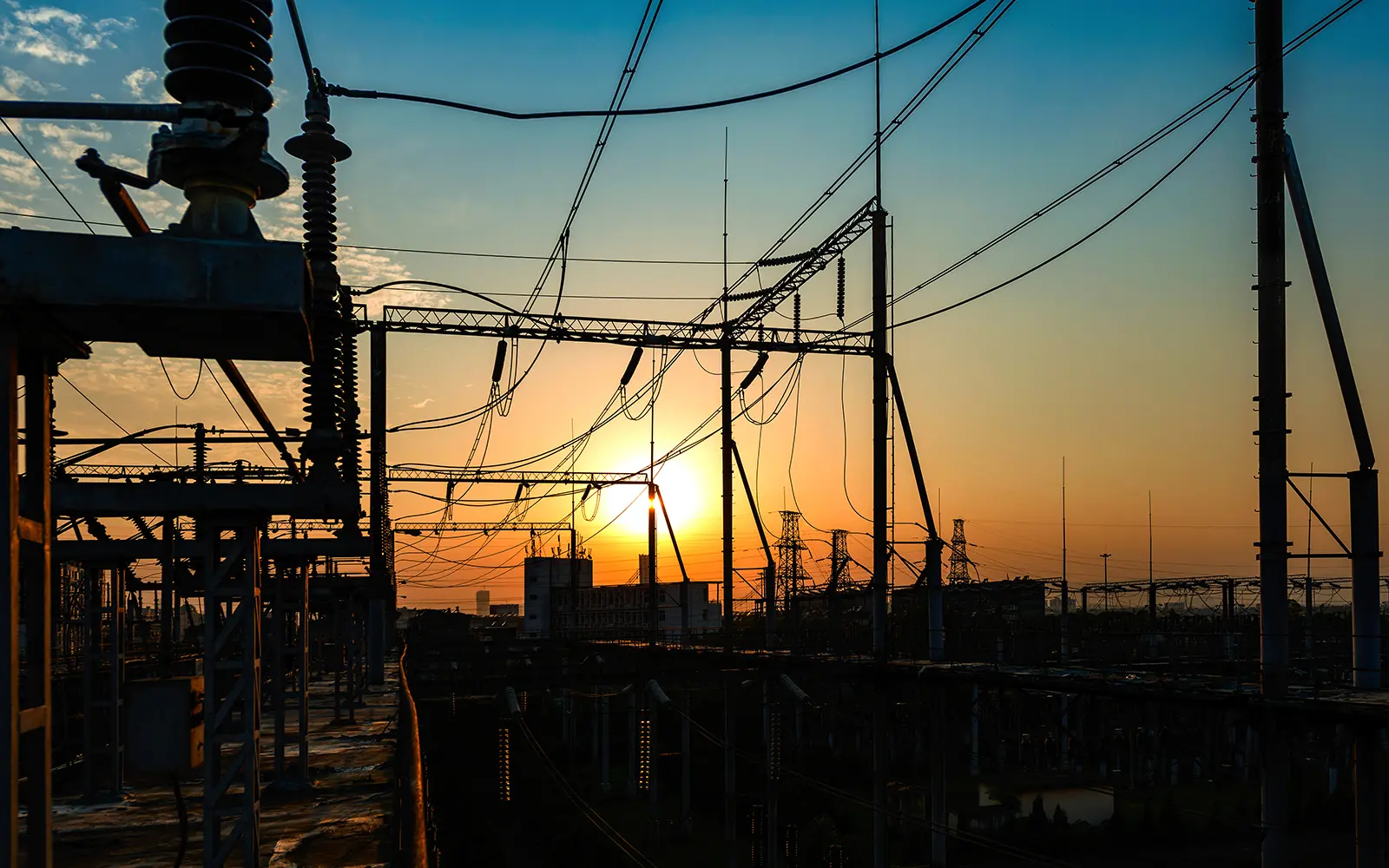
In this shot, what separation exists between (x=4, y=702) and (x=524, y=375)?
26.1 meters

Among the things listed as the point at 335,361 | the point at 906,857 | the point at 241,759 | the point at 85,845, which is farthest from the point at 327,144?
the point at 906,857

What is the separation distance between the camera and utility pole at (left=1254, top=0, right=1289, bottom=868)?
15.9 m

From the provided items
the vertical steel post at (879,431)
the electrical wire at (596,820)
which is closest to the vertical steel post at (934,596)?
the vertical steel post at (879,431)

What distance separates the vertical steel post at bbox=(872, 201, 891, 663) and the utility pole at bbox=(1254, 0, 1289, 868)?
982 centimetres

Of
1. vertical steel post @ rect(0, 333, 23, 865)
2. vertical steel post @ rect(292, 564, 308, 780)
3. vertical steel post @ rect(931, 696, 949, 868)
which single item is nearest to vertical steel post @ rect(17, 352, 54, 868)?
vertical steel post @ rect(0, 333, 23, 865)

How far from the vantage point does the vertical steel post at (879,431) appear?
83.3 ft

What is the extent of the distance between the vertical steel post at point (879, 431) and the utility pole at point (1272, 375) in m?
9.82

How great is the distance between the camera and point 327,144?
11.5m

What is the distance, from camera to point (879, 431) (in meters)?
25.8

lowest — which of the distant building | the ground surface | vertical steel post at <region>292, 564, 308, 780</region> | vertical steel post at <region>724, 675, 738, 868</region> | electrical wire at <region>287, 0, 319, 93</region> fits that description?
the distant building

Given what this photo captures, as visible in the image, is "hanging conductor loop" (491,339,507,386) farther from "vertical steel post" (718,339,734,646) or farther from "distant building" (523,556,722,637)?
"distant building" (523,556,722,637)

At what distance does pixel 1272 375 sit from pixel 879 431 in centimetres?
1064

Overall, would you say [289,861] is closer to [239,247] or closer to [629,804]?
[239,247]

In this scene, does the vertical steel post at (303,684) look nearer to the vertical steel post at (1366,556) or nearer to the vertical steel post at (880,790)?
the vertical steel post at (880,790)
